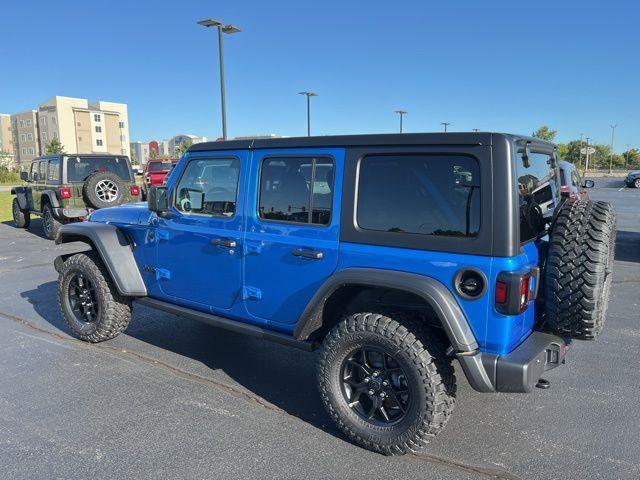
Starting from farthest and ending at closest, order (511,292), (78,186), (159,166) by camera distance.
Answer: (159,166)
(78,186)
(511,292)

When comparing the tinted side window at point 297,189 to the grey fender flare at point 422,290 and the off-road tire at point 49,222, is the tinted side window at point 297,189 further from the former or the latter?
the off-road tire at point 49,222

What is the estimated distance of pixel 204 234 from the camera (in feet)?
12.1

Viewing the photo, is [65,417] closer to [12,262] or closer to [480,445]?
[480,445]

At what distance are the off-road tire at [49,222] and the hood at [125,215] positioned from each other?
709 centimetres

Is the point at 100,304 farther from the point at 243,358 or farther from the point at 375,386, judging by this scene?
the point at 375,386

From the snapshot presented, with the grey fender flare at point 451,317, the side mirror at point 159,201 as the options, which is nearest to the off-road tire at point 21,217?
the side mirror at point 159,201

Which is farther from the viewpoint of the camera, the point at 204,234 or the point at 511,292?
the point at 204,234

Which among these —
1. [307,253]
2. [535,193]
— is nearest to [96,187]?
[307,253]

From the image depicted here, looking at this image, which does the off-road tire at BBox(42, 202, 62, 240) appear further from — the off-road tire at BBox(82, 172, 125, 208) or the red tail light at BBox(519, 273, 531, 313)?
the red tail light at BBox(519, 273, 531, 313)

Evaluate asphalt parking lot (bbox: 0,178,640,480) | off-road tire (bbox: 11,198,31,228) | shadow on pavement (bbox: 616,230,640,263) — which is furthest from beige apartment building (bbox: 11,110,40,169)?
asphalt parking lot (bbox: 0,178,640,480)

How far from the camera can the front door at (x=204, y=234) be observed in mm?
3545

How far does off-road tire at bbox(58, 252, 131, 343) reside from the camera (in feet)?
14.6

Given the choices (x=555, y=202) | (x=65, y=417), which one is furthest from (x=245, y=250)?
(x=555, y=202)

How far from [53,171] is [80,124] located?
91.2 m
